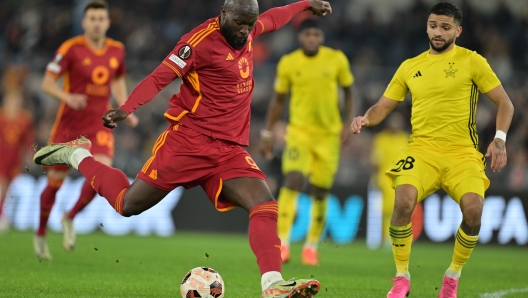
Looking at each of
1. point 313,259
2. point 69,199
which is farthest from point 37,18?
point 313,259

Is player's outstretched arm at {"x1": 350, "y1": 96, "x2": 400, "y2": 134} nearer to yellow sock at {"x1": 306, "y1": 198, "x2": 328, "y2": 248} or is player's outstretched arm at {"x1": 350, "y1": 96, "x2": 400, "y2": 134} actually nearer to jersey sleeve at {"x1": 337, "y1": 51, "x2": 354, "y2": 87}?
jersey sleeve at {"x1": 337, "y1": 51, "x2": 354, "y2": 87}

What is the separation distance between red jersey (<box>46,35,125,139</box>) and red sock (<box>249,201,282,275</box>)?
417 cm

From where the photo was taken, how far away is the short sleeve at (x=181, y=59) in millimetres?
5805

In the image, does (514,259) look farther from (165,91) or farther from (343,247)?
(165,91)

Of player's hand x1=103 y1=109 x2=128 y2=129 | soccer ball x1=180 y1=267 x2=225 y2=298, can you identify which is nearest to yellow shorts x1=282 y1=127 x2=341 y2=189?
soccer ball x1=180 y1=267 x2=225 y2=298

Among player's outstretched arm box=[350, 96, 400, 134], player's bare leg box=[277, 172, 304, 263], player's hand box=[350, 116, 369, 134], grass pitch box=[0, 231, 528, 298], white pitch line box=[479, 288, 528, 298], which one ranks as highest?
player's outstretched arm box=[350, 96, 400, 134]

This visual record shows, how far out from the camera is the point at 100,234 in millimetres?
14672

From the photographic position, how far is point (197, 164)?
604 cm

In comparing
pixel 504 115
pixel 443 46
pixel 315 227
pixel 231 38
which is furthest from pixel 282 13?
pixel 315 227

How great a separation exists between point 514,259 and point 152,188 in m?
7.19

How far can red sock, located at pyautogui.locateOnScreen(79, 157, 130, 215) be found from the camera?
20.5ft

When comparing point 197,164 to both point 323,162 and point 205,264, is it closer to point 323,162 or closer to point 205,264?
point 205,264

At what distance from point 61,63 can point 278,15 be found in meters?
3.51

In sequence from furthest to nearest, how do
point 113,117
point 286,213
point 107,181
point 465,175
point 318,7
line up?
point 286,213
point 318,7
point 107,181
point 465,175
point 113,117
